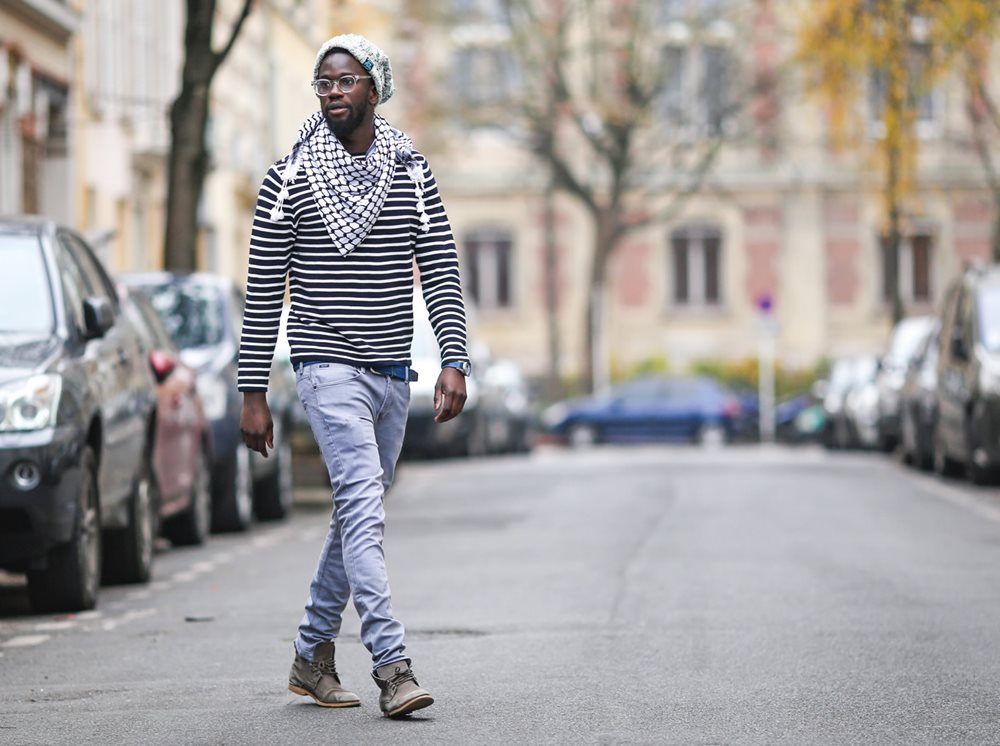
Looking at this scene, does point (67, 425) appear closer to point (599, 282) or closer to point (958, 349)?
point (958, 349)

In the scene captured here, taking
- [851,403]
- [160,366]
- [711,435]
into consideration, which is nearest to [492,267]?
[711,435]

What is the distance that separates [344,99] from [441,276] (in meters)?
0.63

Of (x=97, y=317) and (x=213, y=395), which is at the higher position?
(x=97, y=317)

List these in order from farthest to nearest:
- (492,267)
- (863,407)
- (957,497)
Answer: (492,267) < (863,407) < (957,497)

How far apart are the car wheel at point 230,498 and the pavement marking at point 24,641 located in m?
6.86

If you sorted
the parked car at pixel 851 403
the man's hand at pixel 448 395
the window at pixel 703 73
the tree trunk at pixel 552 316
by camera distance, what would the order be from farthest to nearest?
the tree trunk at pixel 552 316 < the window at pixel 703 73 < the parked car at pixel 851 403 < the man's hand at pixel 448 395

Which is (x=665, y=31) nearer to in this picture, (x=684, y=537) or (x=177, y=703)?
(x=684, y=537)

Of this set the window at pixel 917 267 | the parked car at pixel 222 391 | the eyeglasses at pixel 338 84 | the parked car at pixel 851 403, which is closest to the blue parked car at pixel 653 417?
the parked car at pixel 851 403

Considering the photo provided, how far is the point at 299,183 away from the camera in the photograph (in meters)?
7.68

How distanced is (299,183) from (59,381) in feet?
12.5

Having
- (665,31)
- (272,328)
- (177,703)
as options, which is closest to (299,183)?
(272,328)

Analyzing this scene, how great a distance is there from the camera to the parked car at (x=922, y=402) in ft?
80.9

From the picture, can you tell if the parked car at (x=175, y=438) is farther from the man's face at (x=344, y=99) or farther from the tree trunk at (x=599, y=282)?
the tree trunk at (x=599, y=282)

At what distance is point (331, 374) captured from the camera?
7.66 m
